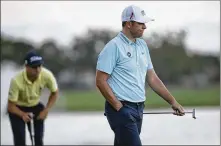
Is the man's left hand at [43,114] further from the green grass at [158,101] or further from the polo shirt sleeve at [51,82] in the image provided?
the green grass at [158,101]

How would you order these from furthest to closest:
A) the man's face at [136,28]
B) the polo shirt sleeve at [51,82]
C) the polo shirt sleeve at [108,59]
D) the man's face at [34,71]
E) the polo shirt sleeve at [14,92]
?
the polo shirt sleeve at [51,82], the polo shirt sleeve at [14,92], the man's face at [34,71], the man's face at [136,28], the polo shirt sleeve at [108,59]

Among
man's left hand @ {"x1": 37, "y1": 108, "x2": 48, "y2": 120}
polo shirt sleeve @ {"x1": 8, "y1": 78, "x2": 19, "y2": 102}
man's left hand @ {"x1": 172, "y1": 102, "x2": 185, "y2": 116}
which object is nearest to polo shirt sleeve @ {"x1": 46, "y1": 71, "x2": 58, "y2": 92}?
man's left hand @ {"x1": 37, "y1": 108, "x2": 48, "y2": 120}

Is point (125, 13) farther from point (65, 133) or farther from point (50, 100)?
point (65, 133)

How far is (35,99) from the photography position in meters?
8.98

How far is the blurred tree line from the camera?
6656 cm

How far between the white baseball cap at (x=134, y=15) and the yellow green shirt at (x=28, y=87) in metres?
2.46

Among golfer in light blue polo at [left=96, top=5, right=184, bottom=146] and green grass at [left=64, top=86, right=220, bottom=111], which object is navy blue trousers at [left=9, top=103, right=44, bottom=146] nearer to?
golfer in light blue polo at [left=96, top=5, right=184, bottom=146]

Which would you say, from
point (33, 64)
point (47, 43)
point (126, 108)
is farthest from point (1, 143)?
point (47, 43)

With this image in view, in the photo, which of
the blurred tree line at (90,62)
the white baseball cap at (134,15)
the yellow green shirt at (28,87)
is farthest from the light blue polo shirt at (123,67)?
the blurred tree line at (90,62)

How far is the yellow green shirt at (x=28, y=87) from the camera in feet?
28.7

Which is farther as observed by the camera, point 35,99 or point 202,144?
point 202,144

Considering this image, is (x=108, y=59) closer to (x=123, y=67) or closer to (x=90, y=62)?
(x=123, y=67)

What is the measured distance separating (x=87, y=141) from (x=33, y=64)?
5.35m

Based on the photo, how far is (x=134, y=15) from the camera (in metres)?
6.52
